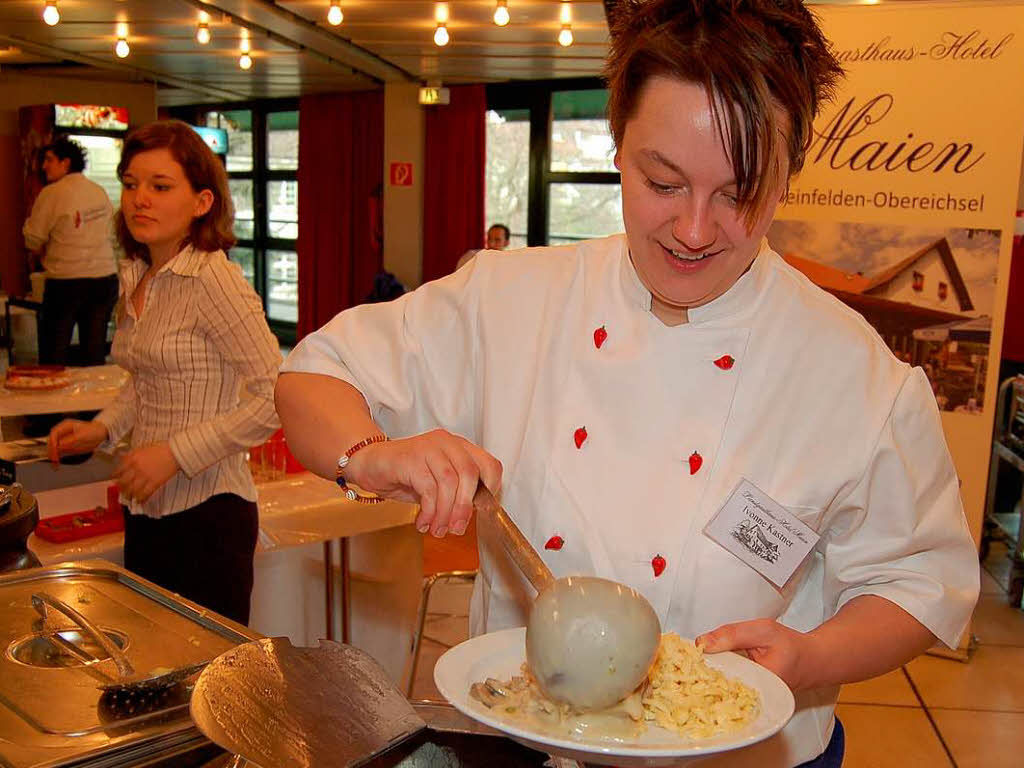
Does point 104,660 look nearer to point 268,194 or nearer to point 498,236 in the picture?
point 498,236

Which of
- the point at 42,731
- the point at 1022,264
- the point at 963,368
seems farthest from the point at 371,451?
the point at 1022,264

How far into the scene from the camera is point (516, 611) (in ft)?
4.33

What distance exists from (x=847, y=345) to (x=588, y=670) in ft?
1.78

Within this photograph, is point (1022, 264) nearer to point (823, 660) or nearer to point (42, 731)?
point (823, 660)

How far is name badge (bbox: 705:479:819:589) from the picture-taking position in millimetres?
1164

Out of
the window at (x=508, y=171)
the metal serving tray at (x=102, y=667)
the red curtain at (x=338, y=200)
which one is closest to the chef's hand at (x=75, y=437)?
the metal serving tray at (x=102, y=667)

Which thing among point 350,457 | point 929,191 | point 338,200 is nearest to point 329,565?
point 350,457

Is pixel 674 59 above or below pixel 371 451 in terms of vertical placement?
above

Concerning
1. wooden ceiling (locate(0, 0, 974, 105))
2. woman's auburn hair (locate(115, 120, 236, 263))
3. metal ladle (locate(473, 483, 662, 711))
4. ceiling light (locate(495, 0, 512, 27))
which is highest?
wooden ceiling (locate(0, 0, 974, 105))

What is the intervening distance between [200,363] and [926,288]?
2.37 m

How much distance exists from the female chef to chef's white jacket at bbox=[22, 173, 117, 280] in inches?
242

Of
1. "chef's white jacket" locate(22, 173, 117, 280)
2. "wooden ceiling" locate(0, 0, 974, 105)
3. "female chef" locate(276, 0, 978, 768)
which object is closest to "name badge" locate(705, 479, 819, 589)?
"female chef" locate(276, 0, 978, 768)

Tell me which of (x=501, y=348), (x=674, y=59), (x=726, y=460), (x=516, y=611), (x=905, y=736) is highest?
(x=674, y=59)

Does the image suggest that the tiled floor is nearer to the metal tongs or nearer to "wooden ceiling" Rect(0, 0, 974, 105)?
Result: the metal tongs
